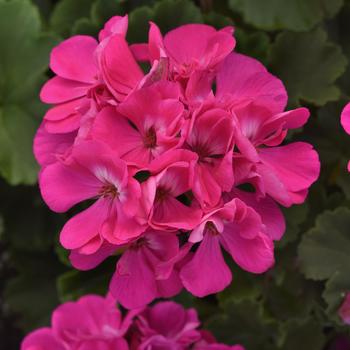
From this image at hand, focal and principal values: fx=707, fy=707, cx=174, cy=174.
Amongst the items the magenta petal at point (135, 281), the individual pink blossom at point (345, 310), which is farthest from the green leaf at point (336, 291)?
the magenta petal at point (135, 281)

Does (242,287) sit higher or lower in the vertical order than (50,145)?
lower

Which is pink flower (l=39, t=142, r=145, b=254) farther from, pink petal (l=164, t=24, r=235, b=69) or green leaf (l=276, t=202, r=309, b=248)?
green leaf (l=276, t=202, r=309, b=248)

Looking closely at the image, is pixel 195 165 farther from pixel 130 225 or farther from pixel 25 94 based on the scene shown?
pixel 25 94

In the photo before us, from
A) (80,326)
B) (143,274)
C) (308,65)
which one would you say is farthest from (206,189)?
(308,65)

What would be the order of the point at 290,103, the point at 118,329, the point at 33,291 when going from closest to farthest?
the point at 118,329 < the point at 290,103 < the point at 33,291

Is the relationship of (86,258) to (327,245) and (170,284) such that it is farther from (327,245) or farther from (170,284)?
(327,245)

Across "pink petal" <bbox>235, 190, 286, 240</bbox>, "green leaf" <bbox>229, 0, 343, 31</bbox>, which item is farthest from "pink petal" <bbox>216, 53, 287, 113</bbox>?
"green leaf" <bbox>229, 0, 343, 31</bbox>

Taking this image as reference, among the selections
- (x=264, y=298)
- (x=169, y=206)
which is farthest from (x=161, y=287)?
(x=264, y=298)
